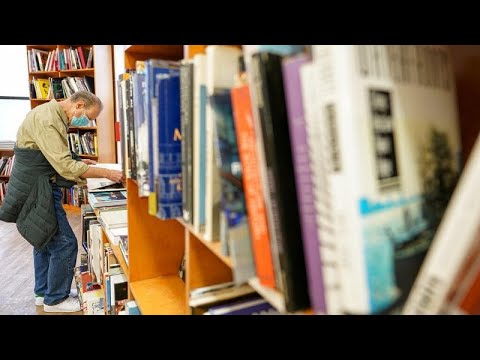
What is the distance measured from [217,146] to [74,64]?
486 cm

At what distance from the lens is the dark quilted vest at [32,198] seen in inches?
94.6

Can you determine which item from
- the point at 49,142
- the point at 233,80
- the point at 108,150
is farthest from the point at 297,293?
the point at 108,150

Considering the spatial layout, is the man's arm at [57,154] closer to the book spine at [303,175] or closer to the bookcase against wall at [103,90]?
the book spine at [303,175]

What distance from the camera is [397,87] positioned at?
15.5 inches

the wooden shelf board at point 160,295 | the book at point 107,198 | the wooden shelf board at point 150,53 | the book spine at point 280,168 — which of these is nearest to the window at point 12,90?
the book at point 107,198

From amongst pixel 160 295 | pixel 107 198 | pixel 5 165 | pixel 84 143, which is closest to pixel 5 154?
pixel 5 165

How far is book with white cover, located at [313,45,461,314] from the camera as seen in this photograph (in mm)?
347

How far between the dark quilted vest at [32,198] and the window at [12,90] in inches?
143

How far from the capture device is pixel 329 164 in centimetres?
36

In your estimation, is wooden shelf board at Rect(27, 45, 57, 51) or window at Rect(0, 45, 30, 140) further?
window at Rect(0, 45, 30, 140)

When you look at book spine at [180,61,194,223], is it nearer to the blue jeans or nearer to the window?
the blue jeans

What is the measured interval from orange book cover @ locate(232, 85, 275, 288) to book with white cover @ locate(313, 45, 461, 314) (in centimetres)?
14

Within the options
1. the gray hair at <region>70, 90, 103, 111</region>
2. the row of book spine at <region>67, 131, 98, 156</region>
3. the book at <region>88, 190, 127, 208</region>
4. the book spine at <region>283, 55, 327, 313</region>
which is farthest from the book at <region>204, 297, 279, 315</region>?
the row of book spine at <region>67, 131, 98, 156</region>
